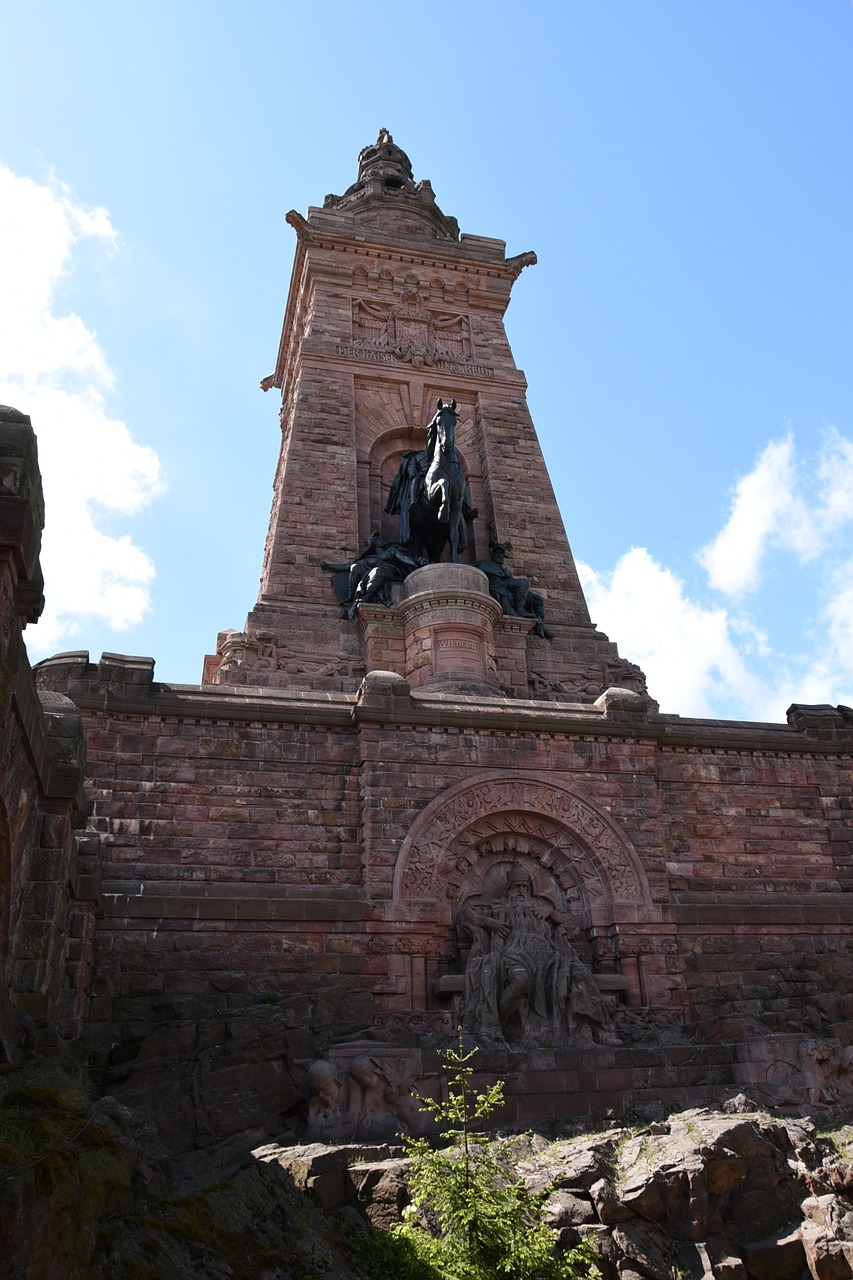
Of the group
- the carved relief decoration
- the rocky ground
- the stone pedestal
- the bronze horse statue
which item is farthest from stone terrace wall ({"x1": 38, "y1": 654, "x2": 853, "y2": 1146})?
the carved relief decoration

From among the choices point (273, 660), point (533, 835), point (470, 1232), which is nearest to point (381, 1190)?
point (470, 1232)

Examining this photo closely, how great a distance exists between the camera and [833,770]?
15984 millimetres

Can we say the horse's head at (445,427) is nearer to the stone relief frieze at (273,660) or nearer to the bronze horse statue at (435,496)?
the bronze horse statue at (435,496)

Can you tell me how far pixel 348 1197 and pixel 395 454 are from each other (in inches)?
785

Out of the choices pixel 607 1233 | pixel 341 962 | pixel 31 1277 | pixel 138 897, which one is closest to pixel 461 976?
pixel 341 962

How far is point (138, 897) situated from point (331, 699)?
12.9 feet

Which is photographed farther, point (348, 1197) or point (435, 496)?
point (435, 496)

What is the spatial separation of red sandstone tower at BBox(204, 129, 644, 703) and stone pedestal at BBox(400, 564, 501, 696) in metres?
0.04

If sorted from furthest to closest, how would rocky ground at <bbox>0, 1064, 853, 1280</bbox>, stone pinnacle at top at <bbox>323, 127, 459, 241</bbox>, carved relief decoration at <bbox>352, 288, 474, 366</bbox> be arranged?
stone pinnacle at top at <bbox>323, 127, 459, 241</bbox>, carved relief decoration at <bbox>352, 288, 474, 366</bbox>, rocky ground at <bbox>0, 1064, 853, 1280</bbox>

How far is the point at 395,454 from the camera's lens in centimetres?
2583

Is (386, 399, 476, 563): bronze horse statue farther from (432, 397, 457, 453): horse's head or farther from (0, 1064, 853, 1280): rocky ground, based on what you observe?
(0, 1064, 853, 1280): rocky ground

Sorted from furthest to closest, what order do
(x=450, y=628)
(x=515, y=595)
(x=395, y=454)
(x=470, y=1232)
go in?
(x=395, y=454) < (x=515, y=595) < (x=450, y=628) < (x=470, y=1232)

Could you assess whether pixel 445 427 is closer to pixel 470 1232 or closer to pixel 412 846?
pixel 412 846

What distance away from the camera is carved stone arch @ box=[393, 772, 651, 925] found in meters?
13.6
